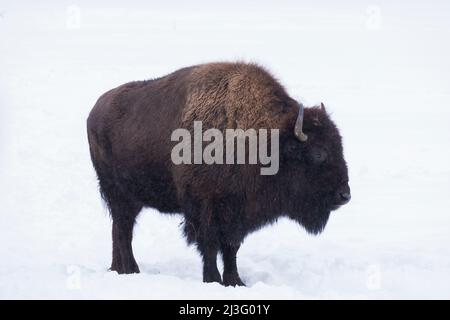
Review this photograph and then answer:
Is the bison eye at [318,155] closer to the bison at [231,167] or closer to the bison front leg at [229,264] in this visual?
the bison at [231,167]

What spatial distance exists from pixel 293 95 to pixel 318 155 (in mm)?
Answer: 9017

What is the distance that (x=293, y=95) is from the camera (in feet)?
52.0

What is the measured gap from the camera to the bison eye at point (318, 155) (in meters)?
6.95

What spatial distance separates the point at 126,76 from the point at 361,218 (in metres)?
12.7

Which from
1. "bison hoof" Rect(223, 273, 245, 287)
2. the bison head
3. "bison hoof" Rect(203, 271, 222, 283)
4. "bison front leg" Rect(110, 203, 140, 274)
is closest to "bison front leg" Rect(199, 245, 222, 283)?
"bison hoof" Rect(203, 271, 222, 283)

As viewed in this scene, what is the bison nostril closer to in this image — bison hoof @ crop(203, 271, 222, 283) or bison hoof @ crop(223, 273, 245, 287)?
bison hoof @ crop(223, 273, 245, 287)

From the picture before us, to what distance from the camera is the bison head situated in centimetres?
695

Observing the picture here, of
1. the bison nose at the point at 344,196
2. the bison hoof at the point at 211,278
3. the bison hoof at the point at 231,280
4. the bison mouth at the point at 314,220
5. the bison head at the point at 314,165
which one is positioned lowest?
the bison hoof at the point at 231,280

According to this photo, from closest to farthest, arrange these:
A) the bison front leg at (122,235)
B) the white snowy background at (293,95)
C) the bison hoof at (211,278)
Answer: the bison hoof at (211,278) < the white snowy background at (293,95) < the bison front leg at (122,235)

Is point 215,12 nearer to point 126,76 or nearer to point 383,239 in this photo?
point 126,76

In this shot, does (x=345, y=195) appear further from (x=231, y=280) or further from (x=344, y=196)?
(x=231, y=280)

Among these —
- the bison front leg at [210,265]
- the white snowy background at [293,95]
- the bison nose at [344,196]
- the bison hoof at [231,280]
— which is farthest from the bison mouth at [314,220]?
the bison front leg at [210,265]

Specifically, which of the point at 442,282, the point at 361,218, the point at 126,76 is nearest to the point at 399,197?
the point at 361,218

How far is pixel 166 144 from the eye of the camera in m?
7.21
